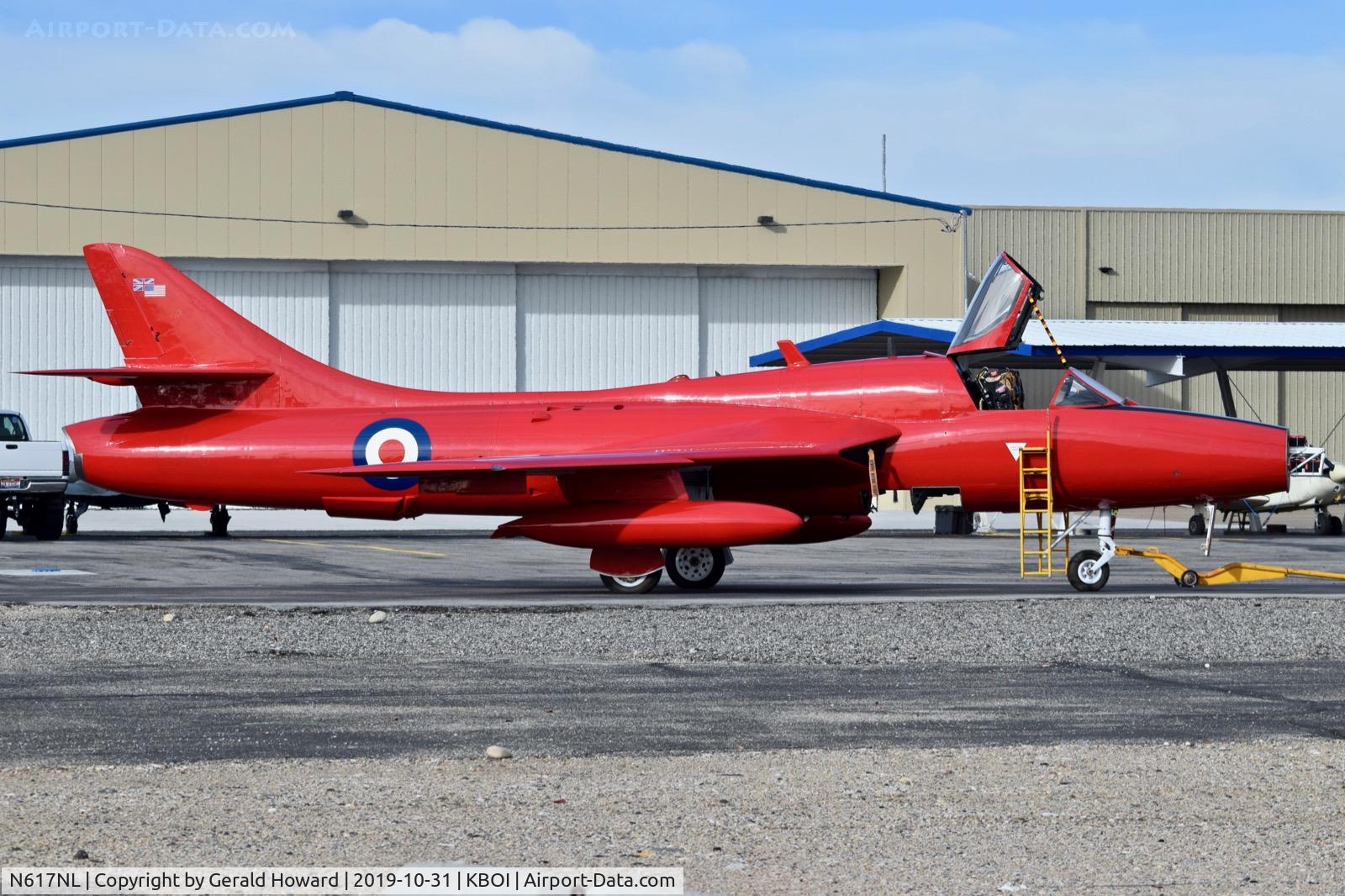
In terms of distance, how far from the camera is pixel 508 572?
2041cm

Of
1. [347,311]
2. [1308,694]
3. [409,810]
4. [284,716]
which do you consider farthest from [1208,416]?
[347,311]

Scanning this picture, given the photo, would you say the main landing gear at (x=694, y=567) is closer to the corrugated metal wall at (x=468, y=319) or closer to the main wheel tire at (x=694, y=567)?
the main wheel tire at (x=694, y=567)

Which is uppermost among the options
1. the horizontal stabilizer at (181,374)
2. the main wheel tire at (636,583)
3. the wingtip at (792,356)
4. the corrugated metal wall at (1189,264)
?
the corrugated metal wall at (1189,264)

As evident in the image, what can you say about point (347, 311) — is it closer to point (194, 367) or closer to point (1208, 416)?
point (194, 367)

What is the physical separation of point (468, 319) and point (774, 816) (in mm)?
36856

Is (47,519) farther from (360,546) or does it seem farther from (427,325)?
(427,325)

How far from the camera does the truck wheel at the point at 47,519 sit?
91.7 feet

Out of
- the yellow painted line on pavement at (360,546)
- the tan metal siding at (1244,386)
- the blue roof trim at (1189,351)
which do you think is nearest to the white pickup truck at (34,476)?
the yellow painted line on pavement at (360,546)

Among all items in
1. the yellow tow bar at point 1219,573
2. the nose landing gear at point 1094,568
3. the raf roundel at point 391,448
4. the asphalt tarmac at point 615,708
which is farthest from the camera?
the raf roundel at point 391,448

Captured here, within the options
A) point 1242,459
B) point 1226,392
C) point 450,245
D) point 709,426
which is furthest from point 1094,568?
point 450,245

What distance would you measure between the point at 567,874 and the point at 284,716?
3.64m

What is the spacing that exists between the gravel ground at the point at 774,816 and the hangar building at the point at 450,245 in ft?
114

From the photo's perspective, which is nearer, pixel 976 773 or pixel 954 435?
pixel 976 773

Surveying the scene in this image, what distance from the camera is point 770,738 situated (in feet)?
25.6
